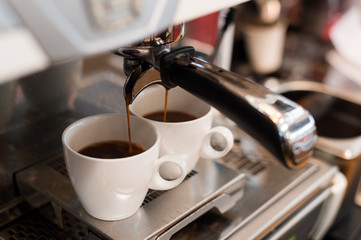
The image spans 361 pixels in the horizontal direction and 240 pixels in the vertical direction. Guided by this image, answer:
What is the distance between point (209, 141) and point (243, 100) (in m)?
0.15

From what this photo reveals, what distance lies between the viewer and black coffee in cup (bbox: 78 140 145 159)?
388mm

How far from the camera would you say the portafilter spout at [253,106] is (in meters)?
0.29

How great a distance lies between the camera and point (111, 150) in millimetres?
397

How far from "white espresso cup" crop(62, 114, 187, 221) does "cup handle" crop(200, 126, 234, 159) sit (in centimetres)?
5

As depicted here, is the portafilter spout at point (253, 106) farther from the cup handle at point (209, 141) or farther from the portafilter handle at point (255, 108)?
the cup handle at point (209, 141)

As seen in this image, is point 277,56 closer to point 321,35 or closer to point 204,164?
point 321,35

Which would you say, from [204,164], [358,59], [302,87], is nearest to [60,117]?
[204,164]

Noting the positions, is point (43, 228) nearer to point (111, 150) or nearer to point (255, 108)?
point (111, 150)

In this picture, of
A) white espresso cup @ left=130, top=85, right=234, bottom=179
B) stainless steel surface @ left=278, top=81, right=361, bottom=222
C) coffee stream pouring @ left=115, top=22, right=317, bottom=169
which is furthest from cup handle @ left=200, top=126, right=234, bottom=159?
stainless steel surface @ left=278, top=81, right=361, bottom=222

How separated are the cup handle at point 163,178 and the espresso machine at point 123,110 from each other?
2cm

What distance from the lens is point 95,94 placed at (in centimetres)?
50

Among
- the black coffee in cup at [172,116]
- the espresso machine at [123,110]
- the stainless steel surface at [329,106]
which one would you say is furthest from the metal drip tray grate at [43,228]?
the stainless steel surface at [329,106]

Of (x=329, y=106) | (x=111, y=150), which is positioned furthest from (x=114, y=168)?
(x=329, y=106)

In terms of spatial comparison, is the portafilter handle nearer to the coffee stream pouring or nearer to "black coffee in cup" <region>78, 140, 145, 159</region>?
the coffee stream pouring
